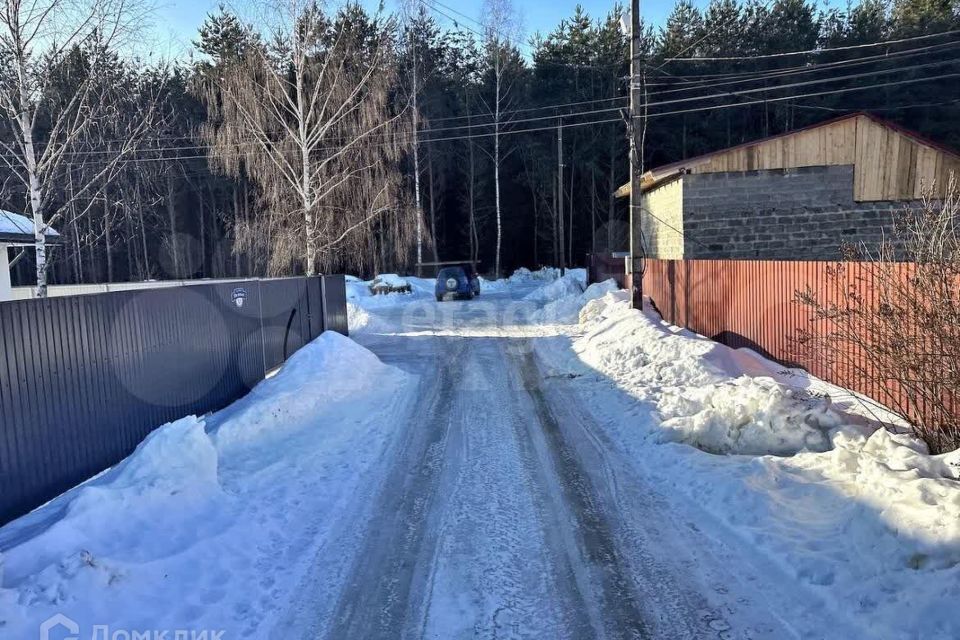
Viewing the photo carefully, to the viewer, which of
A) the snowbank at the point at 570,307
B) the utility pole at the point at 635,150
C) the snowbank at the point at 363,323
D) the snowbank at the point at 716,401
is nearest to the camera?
the snowbank at the point at 716,401

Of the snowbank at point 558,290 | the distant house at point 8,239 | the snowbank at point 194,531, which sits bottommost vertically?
the snowbank at point 194,531

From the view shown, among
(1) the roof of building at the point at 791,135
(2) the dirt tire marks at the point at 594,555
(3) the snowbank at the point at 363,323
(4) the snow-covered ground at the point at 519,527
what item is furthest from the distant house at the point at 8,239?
(1) the roof of building at the point at 791,135

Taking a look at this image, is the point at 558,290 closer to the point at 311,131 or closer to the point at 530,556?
the point at 311,131

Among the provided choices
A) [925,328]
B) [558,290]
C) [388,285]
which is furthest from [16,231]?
[558,290]

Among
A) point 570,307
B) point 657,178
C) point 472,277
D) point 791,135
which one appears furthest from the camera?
point 472,277

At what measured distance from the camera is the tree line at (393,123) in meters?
14.5

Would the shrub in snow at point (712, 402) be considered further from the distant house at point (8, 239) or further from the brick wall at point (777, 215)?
the distant house at point (8, 239)

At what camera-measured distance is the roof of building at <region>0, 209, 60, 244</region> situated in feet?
38.2

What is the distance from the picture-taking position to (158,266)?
167 ft

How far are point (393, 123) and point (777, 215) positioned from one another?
12366 millimetres

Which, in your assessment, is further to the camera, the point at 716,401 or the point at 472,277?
the point at 472,277

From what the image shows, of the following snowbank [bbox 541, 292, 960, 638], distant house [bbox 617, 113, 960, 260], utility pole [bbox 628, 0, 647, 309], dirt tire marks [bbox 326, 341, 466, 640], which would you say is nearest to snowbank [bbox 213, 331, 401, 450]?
dirt tire marks [bbox 326, 341, 466, 640]

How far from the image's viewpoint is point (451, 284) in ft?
99.9

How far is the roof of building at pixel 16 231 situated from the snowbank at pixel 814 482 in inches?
440
